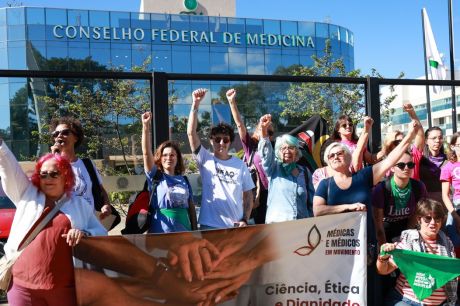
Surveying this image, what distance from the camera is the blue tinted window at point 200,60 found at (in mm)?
50844

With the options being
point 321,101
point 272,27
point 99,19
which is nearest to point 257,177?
point 321,101

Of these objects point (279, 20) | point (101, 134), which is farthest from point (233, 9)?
point (101, 134)

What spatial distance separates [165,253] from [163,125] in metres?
1.22

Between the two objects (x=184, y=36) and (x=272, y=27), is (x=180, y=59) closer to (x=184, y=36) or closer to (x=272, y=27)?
(x=184, y=36)

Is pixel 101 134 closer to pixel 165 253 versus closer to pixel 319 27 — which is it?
pixel 165 253

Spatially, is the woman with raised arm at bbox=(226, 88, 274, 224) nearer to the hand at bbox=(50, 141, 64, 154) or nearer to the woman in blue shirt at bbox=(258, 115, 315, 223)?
the woman in blue shirt at bbox=(258, 115, 315, 223)

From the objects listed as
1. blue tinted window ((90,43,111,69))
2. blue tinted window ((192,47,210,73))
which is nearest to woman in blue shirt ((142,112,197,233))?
blue tinted window ((90,43,111,69))

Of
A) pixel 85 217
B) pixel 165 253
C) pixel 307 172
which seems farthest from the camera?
pixel 307 172

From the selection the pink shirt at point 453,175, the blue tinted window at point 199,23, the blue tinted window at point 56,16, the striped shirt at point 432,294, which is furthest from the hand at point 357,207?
the blue tinted window at point 199,23

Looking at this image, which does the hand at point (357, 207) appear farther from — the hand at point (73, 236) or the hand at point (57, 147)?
the hand at point (57, 147)

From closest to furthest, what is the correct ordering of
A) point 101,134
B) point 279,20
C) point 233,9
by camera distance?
point 101,134 < point 279,20 < point 233,9

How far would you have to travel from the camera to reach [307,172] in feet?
14.0

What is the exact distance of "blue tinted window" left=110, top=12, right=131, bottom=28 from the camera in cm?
4966

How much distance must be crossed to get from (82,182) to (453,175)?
3.42 m
